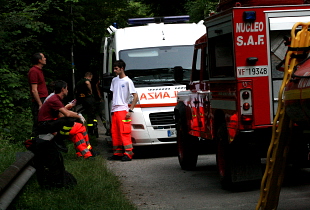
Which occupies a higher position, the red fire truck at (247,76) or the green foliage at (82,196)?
the red fire truck at (247,76)

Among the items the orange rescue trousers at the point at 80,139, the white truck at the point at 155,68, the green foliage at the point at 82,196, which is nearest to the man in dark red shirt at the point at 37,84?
the orange rescue trousers at the point at 80,139

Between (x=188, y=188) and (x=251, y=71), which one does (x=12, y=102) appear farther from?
(x=251, y=71)

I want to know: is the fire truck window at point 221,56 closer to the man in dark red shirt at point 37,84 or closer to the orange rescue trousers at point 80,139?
the orange rescue trousers at point 80,139

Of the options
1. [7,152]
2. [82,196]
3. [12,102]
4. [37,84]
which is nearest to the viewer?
[82,196]

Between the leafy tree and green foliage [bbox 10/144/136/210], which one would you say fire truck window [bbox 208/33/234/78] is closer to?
green foliage [bbox 10/144/136/210]

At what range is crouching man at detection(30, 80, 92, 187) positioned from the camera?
9500 millimetres

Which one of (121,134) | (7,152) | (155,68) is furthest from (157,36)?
(7,152)

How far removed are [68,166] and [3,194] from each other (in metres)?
4.65

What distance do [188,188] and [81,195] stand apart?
1.90 metres

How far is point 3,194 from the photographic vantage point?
24.1 ft

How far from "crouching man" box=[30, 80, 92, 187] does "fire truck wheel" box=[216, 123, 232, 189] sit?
2045 mm

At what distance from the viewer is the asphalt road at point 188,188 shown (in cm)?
836

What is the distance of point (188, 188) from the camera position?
10.1 metres

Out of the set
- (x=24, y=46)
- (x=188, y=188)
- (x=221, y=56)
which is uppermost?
(x=24, y=46)
